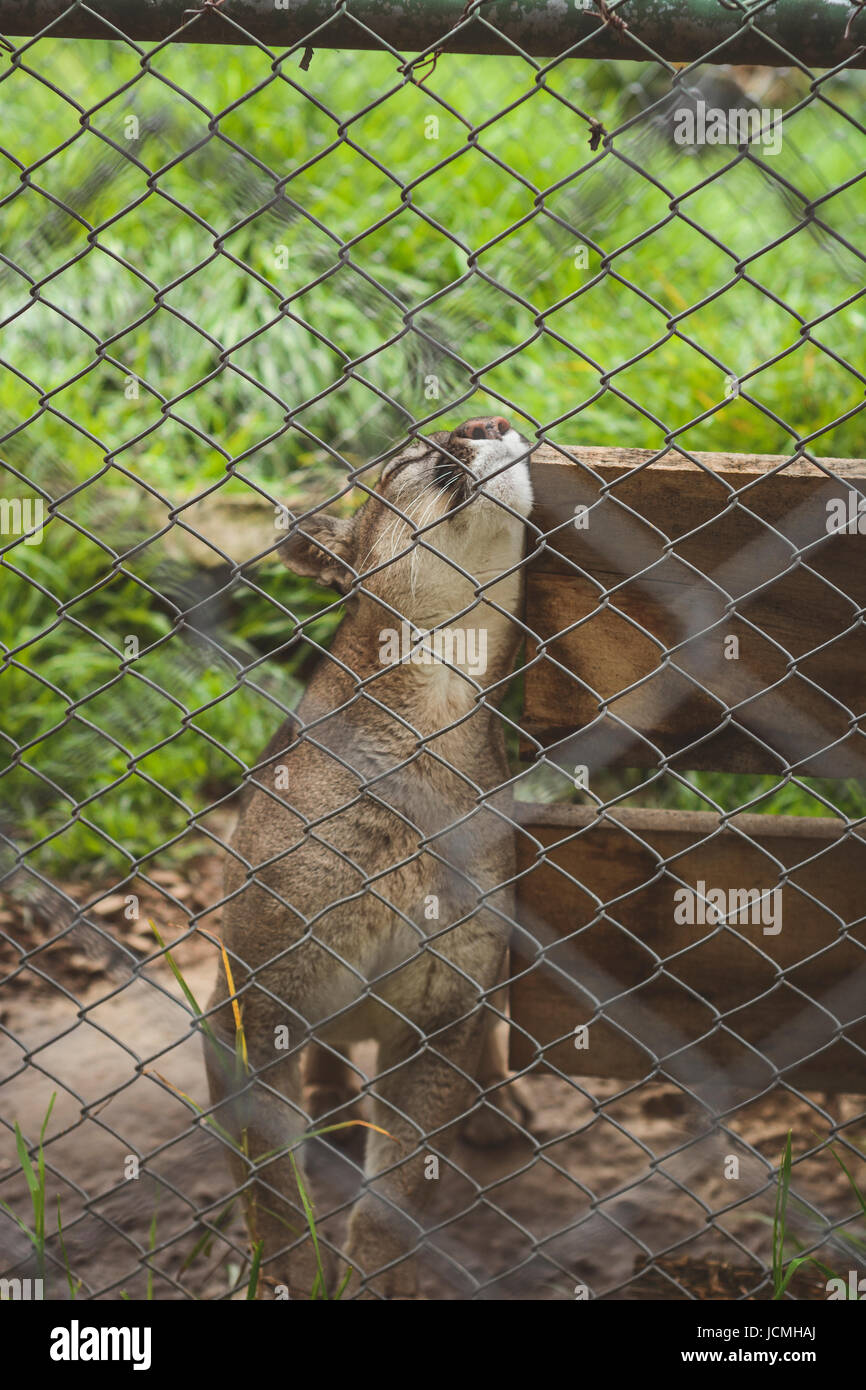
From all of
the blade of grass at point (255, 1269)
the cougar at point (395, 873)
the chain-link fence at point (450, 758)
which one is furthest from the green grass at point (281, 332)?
the blade of grass at point (255, 1269)

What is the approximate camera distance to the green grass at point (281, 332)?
4.61m

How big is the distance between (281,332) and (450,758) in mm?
3216

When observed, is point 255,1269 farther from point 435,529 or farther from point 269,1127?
point 435,529

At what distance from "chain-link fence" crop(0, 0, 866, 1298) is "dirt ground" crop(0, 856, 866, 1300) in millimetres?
16

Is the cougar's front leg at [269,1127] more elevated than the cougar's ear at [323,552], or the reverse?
the cougar's ear at [323,552]

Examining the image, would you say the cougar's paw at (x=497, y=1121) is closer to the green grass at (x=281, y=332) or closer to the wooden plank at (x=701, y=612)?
the green grass at (x=281, y=332)

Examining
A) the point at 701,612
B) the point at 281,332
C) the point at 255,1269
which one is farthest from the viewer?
the point at 281,332

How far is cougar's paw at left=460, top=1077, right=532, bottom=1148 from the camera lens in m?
3.48

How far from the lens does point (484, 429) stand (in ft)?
8.68

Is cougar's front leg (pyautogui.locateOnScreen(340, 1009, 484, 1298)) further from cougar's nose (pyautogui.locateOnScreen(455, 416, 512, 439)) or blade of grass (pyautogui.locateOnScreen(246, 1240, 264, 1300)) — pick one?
cougar's nose (pyautogui.locateOnScreen(455, 416, 512, 439))

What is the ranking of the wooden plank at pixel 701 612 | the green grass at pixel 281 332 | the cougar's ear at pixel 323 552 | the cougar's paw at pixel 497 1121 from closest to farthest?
the wooden plank at pixel 701 612, the cougar's ear at pixel 323 552, the cougar's paw at pixel 497 1121, the green grass at pixel 281 332

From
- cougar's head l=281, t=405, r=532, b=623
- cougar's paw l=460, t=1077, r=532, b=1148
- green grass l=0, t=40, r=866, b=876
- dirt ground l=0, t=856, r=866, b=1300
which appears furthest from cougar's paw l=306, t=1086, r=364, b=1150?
cougar's head l=281, t=405, r=532, b=623

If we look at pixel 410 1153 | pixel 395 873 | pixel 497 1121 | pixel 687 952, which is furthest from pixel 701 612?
pixel 497 1121
